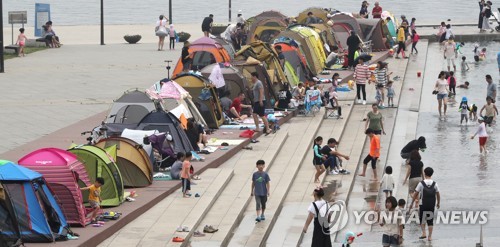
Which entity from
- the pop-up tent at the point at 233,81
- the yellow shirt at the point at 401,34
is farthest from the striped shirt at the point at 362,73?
the yellow shirt at the point at 401,34

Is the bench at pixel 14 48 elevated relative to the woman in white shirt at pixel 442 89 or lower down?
lower down

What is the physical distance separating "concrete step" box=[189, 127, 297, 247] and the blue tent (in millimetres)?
2414

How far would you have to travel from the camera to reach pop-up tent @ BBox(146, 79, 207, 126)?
3416cm

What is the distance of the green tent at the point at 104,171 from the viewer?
25547mm

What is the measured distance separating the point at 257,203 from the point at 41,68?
2512cm

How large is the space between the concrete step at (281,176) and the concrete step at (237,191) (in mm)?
157

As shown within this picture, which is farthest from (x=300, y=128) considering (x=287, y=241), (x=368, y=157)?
(x=287, y=241)

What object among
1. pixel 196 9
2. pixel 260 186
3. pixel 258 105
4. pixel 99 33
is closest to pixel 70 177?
pixel 260 186

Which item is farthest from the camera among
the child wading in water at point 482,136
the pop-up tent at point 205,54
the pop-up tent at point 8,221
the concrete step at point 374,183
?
the pop-up tent at point 205,54

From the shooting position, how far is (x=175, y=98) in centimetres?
3444

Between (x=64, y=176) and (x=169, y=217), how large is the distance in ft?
7.02

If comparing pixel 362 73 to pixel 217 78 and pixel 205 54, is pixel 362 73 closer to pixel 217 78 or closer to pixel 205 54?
pixel 217 78

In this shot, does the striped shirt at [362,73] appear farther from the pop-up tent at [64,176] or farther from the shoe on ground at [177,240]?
the shoe on ground at [177,240]

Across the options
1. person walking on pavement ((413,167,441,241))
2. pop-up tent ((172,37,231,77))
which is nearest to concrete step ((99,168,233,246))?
person walking on pavement ((413,167,441,241))
